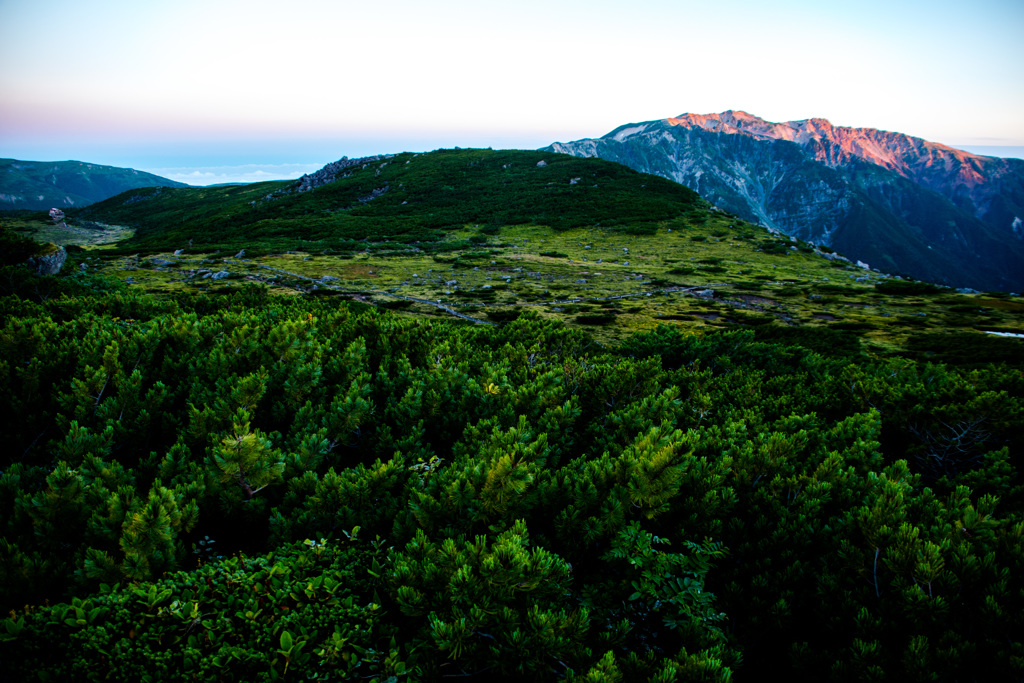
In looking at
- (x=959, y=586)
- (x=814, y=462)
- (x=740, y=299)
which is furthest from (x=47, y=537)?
(x=740, y=299)

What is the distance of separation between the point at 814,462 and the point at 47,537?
7.93 metres

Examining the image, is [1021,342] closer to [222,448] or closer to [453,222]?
[222,448]

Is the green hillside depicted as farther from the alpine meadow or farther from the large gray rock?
the alpine meadow

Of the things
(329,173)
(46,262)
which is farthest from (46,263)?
(329,173)

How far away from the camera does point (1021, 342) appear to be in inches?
650

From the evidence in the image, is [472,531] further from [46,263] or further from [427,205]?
[427,205]

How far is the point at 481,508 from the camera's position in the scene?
400 cm

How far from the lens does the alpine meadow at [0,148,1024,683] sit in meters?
2.83

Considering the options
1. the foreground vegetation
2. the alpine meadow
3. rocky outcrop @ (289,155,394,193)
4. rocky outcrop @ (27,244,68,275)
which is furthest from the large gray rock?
rocky outcrop @ (289,155,394,193)

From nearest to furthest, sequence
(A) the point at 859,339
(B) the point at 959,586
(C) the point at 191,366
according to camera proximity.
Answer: (B) the point at 959,586
(C) the point at 191,366
(A) the point at 859,339

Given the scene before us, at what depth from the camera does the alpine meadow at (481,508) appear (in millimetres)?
2830

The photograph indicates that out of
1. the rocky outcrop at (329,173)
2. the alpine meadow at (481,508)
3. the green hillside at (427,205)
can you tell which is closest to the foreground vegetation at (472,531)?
the alpine meadow at (481,508)

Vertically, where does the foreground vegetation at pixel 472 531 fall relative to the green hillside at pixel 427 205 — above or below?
below

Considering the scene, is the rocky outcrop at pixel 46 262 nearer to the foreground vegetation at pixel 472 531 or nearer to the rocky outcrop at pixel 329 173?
the foreground vegetation at pixel 472 531
